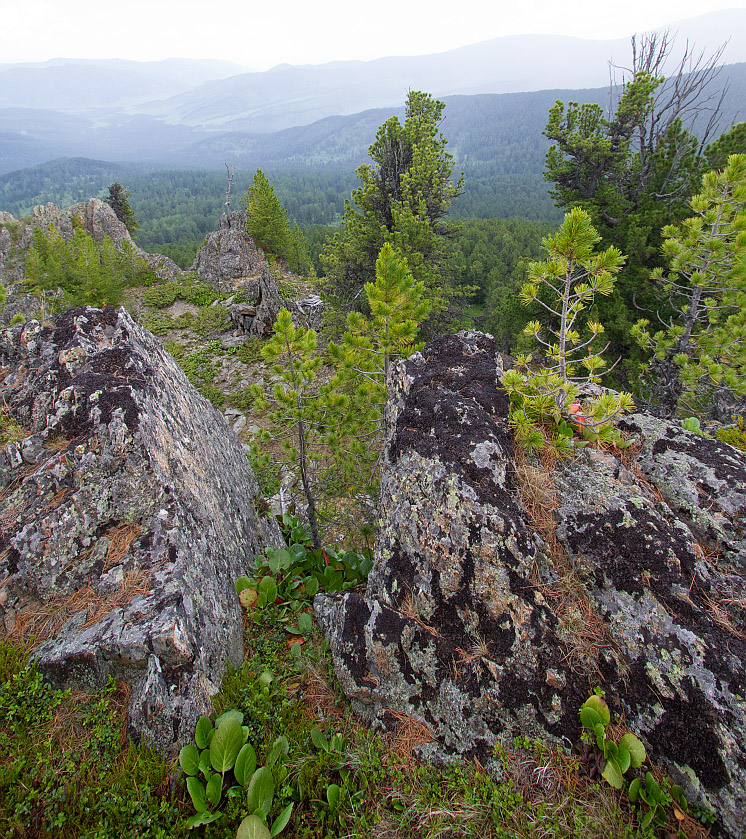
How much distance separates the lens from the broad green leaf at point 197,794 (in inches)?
114

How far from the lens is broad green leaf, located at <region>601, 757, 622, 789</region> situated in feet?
9.15

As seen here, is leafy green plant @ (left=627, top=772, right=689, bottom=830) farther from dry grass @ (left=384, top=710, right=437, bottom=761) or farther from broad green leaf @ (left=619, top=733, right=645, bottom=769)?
dry grass @ (left=384, top=710, right=437, bottom=761)

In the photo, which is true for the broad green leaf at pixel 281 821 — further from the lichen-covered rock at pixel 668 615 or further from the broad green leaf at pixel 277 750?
the lichen-covered rock at pixel 668 615

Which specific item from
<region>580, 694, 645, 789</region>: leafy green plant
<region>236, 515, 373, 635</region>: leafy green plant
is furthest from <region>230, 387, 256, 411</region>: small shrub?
<region>580, 694, 645, 789</region>: leafy green plant

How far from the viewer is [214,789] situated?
118 inches

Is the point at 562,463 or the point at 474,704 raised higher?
the point at 562,463

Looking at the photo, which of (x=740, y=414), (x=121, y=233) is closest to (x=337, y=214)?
(x=121, y=233)

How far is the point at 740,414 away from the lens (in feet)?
28.5

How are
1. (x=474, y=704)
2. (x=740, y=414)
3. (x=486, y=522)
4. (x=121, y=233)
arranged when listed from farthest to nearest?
(x=121, y=233)
(x=740, y=414)
(x=486, y=522)
(x=474, y=704)

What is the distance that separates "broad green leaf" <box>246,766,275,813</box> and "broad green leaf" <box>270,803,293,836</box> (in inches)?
5.5

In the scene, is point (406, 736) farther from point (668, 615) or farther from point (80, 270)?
point (80, 270)

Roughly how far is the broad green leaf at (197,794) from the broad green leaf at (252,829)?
32cm

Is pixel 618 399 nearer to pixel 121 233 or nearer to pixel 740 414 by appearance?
pixel 740 414

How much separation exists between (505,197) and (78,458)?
593 ft
